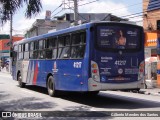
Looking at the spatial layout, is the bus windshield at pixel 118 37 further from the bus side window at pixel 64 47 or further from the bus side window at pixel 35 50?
the bus side window at pixel 35 50

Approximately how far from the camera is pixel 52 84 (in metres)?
16.5

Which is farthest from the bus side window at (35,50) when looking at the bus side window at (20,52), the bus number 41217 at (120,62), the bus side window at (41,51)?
the bus number 41217 at (120,62)

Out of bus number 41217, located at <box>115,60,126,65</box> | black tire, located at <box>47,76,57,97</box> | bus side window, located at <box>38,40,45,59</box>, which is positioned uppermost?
bus side window, located at <box>38,40,45,59</box>

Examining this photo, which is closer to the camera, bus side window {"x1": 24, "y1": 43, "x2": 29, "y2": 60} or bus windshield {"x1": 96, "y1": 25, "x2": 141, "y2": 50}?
bus windshield {"x1": 96, "y1": 25, "x2": 141, "y2": 50}

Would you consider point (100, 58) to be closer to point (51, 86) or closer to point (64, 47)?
point (64, 47)

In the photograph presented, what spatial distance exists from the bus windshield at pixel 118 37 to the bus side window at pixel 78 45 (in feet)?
2.08

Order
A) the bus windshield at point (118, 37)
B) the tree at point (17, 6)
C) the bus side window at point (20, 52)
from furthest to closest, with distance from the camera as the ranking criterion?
the bus side window at point (20, 52) → the bus windshield at point (118, 37) → the tree at point (17, 6)

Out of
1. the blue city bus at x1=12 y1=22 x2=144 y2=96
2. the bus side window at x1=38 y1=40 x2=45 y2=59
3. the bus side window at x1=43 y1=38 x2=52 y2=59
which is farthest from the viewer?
the bus side window at x1=38 y1=40 x2=45 y2=59

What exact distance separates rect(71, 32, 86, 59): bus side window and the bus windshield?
64 cm

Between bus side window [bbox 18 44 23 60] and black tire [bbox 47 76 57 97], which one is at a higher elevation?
bus side window [bbox 18 44 23 60]

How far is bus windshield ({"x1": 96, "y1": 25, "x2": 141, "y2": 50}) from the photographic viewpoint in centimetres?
1338

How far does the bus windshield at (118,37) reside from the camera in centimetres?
1338

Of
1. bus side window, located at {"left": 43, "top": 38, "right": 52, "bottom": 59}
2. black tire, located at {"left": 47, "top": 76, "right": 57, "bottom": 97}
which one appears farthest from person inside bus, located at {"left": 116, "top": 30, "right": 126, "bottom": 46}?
bus side window, located at {"left": 43, "top": 38, "right": 52, "bottom": 59}

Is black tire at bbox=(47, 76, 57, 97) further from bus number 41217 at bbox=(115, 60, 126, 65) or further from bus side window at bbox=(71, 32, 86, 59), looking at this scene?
bus number 41217 at bbox=(115, 60, 126, 65)
